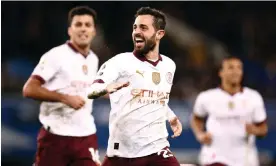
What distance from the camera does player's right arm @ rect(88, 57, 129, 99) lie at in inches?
288

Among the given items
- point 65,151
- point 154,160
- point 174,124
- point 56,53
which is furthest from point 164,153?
point 56,53

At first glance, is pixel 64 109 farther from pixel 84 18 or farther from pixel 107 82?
pixel 107 82

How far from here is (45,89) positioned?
9312 millimetres

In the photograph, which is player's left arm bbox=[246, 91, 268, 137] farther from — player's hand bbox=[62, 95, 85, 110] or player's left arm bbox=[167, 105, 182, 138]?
player's left arm bbox=[167, 105, 182, 138]

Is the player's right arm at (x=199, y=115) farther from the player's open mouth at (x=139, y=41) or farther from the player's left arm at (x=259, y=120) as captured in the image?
the player's open mouth at (x=139, y=41)

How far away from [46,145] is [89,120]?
1.88ft

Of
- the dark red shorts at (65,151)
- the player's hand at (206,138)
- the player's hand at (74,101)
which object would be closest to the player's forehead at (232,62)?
the player's hand at (206,138)

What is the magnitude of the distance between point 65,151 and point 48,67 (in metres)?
0.96

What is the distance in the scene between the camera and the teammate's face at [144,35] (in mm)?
8047

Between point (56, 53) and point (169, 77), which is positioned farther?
point (56, 53)

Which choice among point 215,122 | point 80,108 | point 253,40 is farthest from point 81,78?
point 253,40

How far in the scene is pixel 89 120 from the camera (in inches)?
380

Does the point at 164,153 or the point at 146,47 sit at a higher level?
the point at 146,47

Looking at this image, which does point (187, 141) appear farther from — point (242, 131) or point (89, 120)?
point (89, 120)
